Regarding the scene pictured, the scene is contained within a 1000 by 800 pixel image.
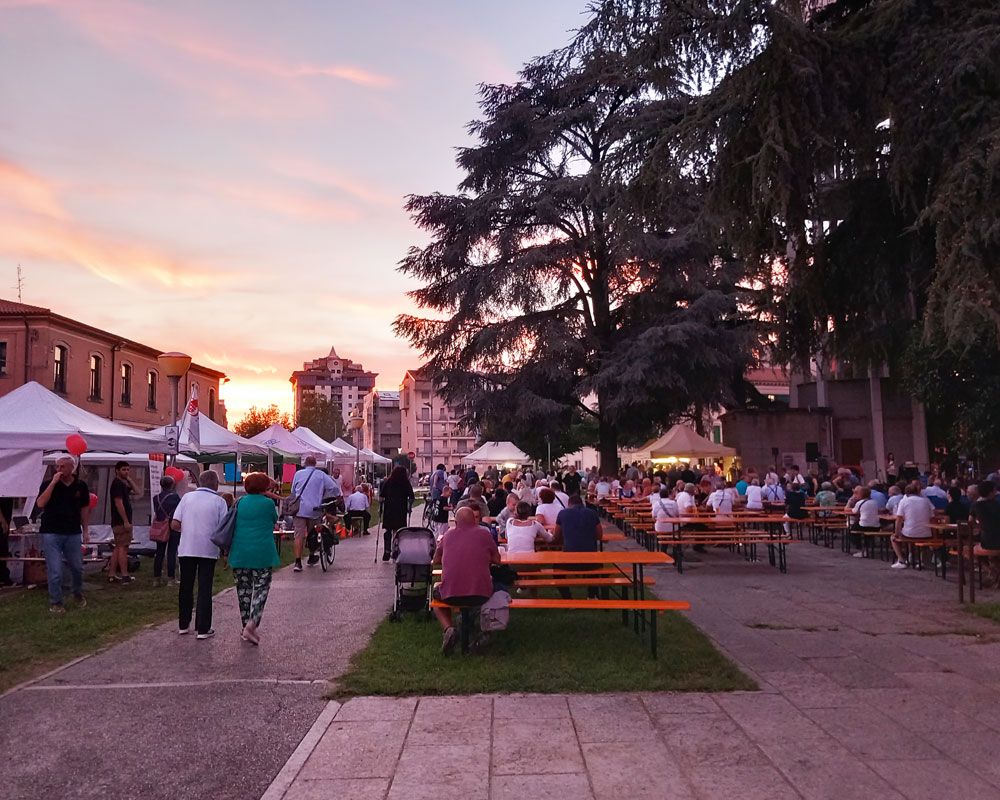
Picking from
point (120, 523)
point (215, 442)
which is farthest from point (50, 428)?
point (215, 442)

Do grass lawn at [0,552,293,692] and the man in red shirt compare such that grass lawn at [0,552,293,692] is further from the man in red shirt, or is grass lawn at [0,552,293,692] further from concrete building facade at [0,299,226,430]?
concrete building facade at [0,299,226,430]

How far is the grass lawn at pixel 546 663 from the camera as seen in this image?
20.7 feet

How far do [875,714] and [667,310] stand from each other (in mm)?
24074

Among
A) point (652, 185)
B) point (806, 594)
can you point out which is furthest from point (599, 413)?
point (652, 185)

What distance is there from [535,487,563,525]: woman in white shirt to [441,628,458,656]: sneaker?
4899 millimetres

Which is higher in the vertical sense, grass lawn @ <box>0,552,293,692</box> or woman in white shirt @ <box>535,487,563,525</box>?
woman in white shirt @ <box>535,487,563,525</box>

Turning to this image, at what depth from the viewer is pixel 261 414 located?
8169 centimetres

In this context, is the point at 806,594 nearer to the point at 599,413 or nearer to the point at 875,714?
the point at 875,714

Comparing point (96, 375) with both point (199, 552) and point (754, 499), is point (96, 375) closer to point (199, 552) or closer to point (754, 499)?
point (754, 499)

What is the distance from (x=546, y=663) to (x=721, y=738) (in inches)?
87.3

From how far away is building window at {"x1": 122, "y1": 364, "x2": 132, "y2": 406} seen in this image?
145ft

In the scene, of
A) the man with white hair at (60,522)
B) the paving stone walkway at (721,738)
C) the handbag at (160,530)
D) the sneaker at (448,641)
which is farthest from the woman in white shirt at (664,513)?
the man with white hair at (60,522)

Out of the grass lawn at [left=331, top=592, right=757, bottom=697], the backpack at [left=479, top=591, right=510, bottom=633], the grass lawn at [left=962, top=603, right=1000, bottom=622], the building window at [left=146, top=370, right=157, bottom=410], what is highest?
the building window at [left=146, top=370, right=157, bottom=410]

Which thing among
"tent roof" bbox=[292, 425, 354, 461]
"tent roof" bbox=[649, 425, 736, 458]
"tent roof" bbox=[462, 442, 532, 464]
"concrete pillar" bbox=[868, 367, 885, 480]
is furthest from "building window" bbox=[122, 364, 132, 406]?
"concrete pillar" bbox=[868, 367, 885, 480]
